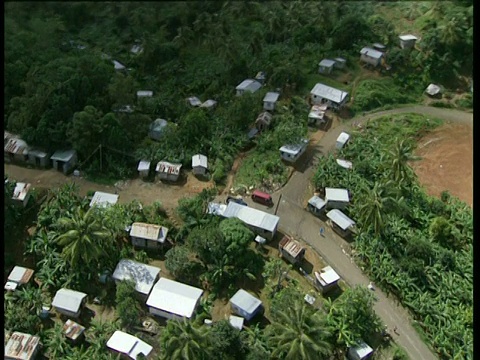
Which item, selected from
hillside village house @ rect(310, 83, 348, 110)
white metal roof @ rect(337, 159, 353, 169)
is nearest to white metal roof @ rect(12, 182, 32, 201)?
white metal roof @ rect(337, 159, 353, 169)

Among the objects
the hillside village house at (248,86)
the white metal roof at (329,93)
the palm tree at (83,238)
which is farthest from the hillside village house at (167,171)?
the white metal roof at (329,93)

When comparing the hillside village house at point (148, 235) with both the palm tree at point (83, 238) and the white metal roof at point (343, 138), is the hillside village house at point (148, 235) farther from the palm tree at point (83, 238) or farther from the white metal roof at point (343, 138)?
the white metal roof at point (343, 138)

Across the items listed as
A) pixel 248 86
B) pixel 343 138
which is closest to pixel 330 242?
pixel 343 138

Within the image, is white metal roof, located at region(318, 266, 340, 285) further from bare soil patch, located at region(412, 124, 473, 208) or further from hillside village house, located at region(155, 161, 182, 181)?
bare soil patch, located at region(412, 124, 473, 208)

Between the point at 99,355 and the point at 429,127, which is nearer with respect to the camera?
the point at 99,355

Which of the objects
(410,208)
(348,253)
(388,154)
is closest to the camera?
(348,253)

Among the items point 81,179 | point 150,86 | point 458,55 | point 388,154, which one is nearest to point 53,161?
point 81,179
